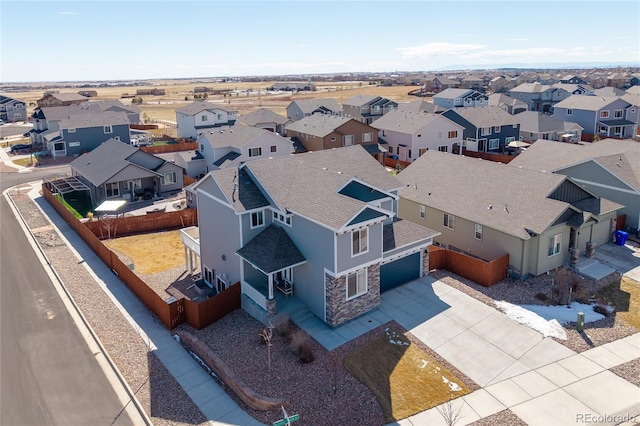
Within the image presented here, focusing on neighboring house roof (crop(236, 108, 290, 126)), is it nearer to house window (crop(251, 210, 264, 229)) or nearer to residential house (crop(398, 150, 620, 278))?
residential house (crop(398, 150, 620, 278))

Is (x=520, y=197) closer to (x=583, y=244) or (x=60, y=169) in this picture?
(x=583, y=244)

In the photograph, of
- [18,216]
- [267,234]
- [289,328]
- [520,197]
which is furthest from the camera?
[18,216]

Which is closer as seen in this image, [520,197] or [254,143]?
[520,197]

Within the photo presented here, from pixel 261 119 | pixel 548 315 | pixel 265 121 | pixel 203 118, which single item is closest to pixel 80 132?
pixel 203 118

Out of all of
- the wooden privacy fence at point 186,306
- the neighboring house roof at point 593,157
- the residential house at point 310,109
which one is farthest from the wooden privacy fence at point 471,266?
the residential house at point 310,109

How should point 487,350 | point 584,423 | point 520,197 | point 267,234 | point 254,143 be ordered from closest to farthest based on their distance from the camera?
point 584,423, point 487,350, point 267,234, point 520,197, point 254,143

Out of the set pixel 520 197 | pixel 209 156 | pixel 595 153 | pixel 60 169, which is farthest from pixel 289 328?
pixel 60 169
